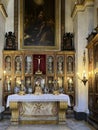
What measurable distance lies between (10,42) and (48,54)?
229 cm

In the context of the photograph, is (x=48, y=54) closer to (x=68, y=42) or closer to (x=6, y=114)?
(x=68, y=42)

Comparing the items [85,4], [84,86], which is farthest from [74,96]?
[85,4]

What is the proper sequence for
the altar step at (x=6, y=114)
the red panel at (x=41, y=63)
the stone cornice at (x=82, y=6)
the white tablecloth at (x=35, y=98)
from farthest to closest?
the red panel at (x=41, y=63) < the altar step at (x=6, y=114) < the stone cornice at (x=82, y=6) < the white tablecloth at (x=35, y=98)

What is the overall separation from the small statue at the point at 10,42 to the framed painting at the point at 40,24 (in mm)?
488

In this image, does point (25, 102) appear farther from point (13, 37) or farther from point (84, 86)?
point (13, 37)

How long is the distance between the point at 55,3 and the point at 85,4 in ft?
12.1

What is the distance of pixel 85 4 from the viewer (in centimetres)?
1489

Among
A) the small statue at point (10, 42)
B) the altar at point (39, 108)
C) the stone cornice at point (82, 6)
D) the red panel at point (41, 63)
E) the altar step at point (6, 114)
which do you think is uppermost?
the stone cornice at point (82, 6)

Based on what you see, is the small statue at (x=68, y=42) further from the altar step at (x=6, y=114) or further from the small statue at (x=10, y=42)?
the altar step at (x=6, y=114)

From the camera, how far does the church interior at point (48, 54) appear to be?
14.1 metres

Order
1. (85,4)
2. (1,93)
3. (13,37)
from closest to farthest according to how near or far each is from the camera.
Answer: (85,4) < (1,93) < (13,37)

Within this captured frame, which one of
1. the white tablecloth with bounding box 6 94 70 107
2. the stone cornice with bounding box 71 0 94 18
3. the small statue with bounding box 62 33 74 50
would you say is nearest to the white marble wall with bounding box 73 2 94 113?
the stone cornice with bounding box 71 0 94 18

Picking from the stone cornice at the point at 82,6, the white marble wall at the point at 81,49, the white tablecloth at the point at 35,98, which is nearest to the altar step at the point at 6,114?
the white marble wall at the point at 81,49

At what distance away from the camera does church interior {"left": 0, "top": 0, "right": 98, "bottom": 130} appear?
14.1 meters
